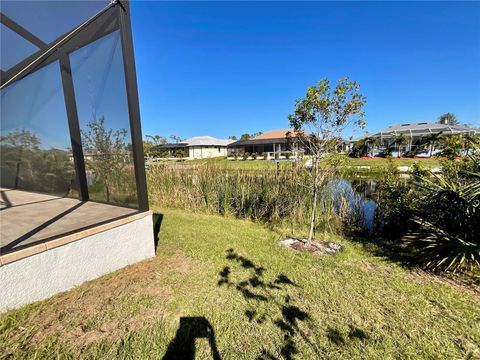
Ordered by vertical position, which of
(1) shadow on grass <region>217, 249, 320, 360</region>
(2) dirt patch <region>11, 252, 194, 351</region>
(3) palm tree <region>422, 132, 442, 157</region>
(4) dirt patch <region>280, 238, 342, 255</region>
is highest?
(3) palm tree <region>422, 132, 442, 157</region>

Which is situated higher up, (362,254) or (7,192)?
(7,192)

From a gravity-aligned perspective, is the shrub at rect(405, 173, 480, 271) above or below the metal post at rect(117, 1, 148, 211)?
below

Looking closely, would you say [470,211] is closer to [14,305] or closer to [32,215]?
[14,305]

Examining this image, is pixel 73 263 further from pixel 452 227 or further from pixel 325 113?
pixel 452 227

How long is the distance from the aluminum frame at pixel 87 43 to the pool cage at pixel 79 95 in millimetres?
11

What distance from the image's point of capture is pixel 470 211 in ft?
9.09

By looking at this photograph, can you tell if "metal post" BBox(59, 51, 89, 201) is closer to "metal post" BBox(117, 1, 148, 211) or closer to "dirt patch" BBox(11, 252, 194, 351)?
"metal post" BBox(117, 1, 148, 211)

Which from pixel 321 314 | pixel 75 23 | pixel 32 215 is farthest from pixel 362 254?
pixel 75 23

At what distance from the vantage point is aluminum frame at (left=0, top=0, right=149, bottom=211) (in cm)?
279

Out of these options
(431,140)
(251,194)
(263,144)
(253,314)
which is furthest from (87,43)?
(263,144)

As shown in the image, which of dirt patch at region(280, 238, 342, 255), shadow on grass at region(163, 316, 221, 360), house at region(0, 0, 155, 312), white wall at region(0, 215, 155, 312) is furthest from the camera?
dirt patch at region(280, 238, 342, 255)

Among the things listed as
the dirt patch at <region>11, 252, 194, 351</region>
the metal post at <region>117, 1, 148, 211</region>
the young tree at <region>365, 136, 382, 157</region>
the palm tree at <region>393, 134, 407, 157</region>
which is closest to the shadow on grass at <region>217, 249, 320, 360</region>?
the dirt patch at <region>11, 252, 194, 351</region>

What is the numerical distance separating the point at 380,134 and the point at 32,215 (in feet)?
93.3

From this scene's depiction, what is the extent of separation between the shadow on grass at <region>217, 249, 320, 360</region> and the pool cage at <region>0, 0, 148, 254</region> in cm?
159
